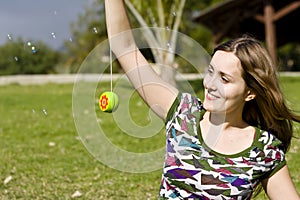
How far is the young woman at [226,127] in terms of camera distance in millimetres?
2078

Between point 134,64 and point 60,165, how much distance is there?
296cm

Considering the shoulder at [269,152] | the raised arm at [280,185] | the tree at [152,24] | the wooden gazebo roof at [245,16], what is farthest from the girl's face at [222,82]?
the wooden gazebo roof at [245,16]

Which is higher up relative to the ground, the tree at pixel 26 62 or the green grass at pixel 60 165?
the green grass at pixel 60 165

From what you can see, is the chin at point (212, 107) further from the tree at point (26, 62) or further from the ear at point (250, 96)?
the tree at point (26, 62)

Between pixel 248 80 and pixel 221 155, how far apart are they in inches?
11.3

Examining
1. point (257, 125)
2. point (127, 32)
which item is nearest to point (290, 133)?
point (257, 125)

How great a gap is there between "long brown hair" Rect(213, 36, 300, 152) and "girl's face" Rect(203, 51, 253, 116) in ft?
0.08

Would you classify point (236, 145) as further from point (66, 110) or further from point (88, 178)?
point (66, 110)

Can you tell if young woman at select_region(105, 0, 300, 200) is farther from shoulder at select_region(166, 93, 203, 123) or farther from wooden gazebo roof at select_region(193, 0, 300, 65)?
wooden gazebo roof at select_region(193, 0, 300, 65)

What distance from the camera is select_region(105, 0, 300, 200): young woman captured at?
2.08 m

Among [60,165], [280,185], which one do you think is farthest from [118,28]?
[60,165]

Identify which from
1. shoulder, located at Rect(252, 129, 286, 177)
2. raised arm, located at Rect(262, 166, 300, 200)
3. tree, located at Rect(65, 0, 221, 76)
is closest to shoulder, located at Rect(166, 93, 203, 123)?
shoulder, located at Rect(252, 129, 286, 177)

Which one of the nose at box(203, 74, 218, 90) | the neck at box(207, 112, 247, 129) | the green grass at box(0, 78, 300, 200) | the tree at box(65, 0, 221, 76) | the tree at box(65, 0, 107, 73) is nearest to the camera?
the nose at box(203, 74, 218, 90)

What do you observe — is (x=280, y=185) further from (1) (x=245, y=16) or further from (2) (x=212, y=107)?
(1) (x=245, y=16)
